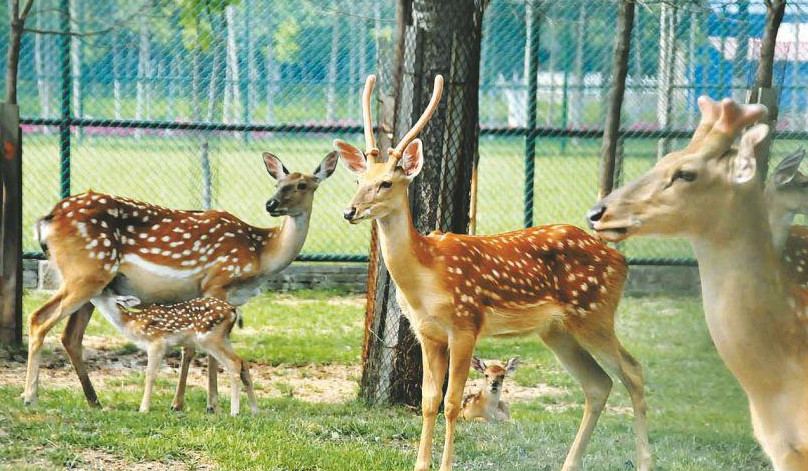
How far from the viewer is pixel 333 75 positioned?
1369cm

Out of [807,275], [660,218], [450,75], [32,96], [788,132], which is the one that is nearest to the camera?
[660,218]

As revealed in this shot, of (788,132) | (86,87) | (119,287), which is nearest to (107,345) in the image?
(119,287)

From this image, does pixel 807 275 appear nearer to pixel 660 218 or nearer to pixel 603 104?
pixel 660 218

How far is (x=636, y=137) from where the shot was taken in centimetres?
1136

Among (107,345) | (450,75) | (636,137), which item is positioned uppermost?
(450,75)

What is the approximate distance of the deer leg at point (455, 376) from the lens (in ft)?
20.5

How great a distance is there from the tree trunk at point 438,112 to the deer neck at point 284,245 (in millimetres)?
689

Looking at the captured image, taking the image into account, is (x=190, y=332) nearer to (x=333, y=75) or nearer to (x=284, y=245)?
(x=284, y=245)

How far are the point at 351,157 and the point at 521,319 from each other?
1.23 m

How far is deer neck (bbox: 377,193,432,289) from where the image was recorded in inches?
243

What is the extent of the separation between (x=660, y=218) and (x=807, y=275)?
36.9 inches

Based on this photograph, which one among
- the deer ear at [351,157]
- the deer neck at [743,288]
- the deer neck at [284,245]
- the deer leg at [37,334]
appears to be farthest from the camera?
the deer neck at [284,245]

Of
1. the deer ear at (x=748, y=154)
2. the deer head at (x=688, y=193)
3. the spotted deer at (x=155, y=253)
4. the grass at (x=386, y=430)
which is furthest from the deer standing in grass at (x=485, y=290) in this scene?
the deer ear at (x=748, y=154)

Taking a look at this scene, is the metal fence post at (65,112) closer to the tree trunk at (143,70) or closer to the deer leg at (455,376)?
the tree trunk at (143,70)
